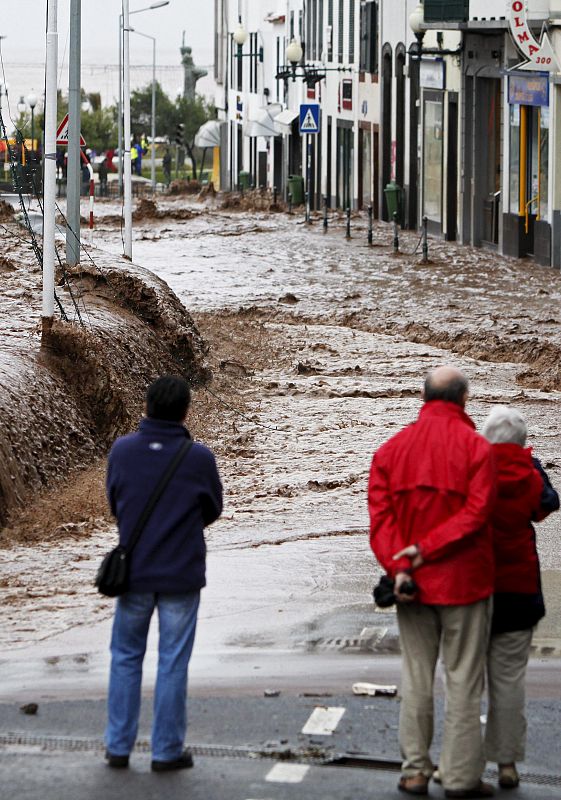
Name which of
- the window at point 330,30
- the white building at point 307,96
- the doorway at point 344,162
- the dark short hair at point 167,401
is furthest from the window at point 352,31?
the dark short hair at point 167,401

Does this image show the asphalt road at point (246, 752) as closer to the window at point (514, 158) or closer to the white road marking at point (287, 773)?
the white road marking at point (287, 773)

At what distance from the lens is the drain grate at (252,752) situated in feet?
20.9

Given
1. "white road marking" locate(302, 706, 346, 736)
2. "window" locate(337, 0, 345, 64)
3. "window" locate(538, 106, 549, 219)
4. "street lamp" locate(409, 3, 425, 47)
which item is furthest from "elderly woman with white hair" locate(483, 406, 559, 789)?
"window" locate(337, 0, 345, 64)

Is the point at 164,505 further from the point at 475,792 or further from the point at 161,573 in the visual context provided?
the point at 475,792

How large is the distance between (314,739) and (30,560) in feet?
13.8

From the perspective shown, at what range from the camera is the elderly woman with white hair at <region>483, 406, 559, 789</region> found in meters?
6.21

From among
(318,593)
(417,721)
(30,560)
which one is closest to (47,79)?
(30,560)

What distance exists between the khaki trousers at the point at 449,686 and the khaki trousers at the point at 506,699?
18cm

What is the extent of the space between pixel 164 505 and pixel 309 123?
37321 mm

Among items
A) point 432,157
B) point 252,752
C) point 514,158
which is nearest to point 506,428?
point 252,752

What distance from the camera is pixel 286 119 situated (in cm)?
5847

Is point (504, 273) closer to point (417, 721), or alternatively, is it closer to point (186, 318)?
point (186, 318)

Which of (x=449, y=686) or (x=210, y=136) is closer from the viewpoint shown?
(x=449, y=686)

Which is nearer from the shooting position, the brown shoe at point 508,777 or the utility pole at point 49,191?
the brown shoe at point 508,777
